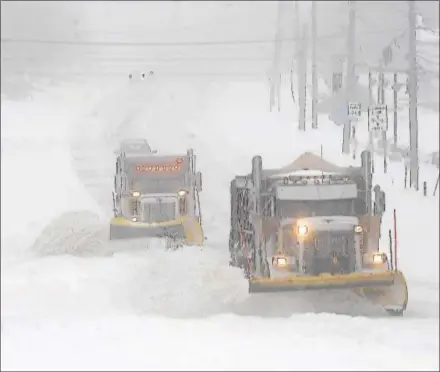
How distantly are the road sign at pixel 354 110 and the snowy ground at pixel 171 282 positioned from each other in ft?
3.44

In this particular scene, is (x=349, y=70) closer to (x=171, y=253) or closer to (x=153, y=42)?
(x=171, y=253)

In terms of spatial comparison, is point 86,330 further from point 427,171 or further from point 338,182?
point 427,171

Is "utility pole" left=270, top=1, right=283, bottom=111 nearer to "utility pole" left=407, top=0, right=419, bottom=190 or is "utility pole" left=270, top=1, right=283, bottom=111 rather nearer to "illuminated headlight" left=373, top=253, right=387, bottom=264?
"utility pole" left=407, top=0, right=419, bottom=190

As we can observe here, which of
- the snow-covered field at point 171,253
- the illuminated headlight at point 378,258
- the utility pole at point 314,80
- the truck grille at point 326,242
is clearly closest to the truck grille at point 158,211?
the snow-covered field at point 171,253

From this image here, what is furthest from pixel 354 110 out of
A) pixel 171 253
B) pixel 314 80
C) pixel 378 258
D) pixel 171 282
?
pixel 171 282

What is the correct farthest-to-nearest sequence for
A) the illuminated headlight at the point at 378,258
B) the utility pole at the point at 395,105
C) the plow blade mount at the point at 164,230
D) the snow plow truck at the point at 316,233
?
the utility pole at the point at 395,105, the plow blade mount at the point at 164,230, the illuminated headlight at the point at 378,258, the snow plow truck at the point at 316,233

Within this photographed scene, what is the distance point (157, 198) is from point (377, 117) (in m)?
6.23

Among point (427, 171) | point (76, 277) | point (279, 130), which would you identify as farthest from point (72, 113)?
point (76, 277)

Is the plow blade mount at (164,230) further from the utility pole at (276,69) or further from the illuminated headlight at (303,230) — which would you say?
the utility pole at (276,69)

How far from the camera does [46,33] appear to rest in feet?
87.0

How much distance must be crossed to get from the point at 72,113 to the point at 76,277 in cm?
2046

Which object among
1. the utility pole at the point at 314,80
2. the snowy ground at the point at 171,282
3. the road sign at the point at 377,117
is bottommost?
the snowy ground at the point at 171,282

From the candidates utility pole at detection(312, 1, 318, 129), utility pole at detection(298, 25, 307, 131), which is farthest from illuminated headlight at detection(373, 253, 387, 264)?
utility pole at detection(298, 25, 307, 131)

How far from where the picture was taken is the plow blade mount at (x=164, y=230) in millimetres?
16297
